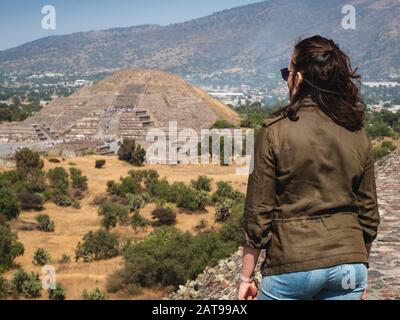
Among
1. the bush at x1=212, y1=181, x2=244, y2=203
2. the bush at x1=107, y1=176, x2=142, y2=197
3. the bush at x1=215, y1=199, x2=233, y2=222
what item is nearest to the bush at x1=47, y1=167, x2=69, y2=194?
the bush at x1=107, y1=176, x2=142, y2=197

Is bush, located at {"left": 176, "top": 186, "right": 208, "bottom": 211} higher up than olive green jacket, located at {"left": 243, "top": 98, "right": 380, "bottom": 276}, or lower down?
lower down

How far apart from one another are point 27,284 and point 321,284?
11640 millimetres

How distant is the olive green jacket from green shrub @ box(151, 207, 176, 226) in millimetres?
18851

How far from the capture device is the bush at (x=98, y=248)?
53.7 ft

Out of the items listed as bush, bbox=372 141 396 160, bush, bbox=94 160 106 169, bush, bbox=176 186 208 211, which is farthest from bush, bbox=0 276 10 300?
bush, bbox=94 160 106 169

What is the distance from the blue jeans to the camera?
229 cm

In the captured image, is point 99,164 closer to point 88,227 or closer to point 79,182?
point 79,182

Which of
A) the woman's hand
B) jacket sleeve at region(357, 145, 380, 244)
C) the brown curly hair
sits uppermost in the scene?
the brown curly hair

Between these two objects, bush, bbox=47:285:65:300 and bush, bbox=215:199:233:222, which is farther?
bush, bbox=215:199:233:222

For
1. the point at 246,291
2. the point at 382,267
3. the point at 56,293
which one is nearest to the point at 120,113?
the point at 56,293

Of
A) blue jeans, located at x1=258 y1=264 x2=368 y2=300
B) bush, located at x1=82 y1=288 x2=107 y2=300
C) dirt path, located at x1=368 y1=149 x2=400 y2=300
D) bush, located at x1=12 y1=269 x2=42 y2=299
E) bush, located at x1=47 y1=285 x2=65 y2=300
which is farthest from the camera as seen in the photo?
bush, located at x1=12 y1=269 x2=42 y2=299

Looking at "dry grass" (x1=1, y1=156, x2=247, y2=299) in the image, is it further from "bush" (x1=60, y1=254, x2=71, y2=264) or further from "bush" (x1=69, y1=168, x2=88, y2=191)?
"bush" (x1=69, y1=168, x2=88, y2=191)

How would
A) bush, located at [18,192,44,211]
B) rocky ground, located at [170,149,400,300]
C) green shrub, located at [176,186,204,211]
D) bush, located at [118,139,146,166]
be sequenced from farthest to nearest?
bush, located at [118,139,146,166], green shrub, located at [176,186,204,211], bush, located at [18,192,44,211], rocky ground, located at [170,149,400,300]

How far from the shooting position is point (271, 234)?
2422 mm
